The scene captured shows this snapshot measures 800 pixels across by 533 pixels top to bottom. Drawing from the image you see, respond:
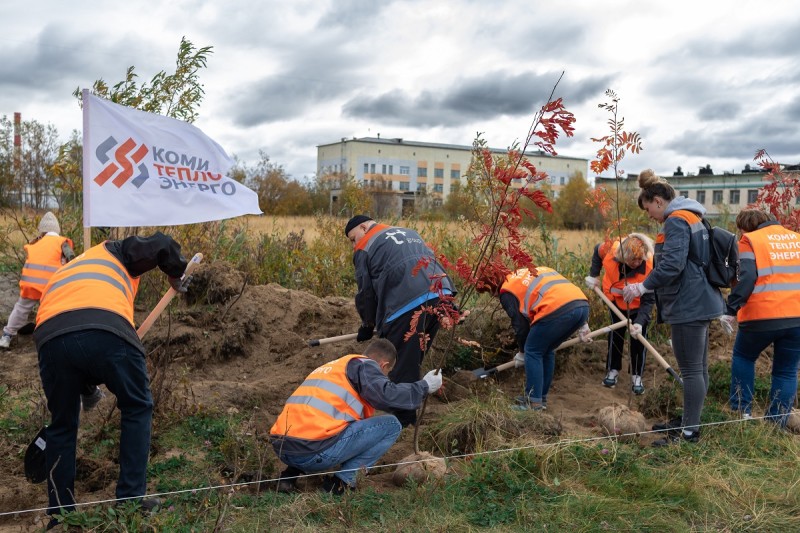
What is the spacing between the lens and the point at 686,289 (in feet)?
16.5

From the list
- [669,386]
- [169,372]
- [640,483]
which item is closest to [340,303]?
[169,372]

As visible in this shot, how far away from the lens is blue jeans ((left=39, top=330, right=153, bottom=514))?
351cm

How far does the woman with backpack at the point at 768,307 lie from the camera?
5.32 metres

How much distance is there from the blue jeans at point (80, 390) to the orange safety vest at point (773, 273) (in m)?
4.37

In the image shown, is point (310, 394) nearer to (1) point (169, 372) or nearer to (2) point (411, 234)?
(2) point (411, 234)

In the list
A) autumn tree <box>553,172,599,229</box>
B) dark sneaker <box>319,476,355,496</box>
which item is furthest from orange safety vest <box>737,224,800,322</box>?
autumn tree <box>553,172,599,229</box>

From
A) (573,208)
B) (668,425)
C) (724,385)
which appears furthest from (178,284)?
(573,208)

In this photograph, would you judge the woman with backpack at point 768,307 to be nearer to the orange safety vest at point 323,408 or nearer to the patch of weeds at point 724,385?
the patch of weeds at point 724,385

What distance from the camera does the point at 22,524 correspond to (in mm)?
3799

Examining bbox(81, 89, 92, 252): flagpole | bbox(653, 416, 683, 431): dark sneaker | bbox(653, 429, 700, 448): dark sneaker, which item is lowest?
bbox(653, 416, 683, 431): dark sneaker

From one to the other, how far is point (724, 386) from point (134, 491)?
532 cm

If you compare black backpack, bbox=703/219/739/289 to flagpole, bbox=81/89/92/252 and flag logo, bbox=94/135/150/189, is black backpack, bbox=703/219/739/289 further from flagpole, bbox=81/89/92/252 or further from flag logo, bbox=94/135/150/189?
flagpole, bbox=81/89/92/252

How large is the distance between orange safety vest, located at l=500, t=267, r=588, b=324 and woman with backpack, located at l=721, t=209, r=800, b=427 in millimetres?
1233

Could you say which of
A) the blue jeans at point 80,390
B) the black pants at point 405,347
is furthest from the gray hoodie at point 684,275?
the blue jeans at point 80,390
